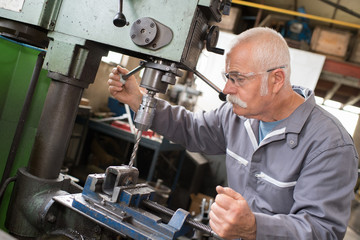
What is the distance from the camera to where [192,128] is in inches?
49.6

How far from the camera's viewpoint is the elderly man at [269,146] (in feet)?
2.50

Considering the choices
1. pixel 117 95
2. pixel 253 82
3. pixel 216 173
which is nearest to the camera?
pixel 253 82

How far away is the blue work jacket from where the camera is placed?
2.68 feet

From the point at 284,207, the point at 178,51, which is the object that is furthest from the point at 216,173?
the point at 178,51

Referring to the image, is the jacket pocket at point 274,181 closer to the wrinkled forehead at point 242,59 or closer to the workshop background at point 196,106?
the wrinkled forehead at point 242,59

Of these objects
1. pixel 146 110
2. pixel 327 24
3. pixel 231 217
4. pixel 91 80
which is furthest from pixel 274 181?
pixel 327 24

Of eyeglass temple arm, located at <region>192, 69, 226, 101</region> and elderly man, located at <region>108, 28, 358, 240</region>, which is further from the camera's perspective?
eyeglass temple arm, located at <region>192, 69, 226, 101</region>

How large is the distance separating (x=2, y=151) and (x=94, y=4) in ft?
2.59

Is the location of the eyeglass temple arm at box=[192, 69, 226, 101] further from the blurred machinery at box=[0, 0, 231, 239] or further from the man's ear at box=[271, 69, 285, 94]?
the man's ear at box=[271, 69, 285, 94]

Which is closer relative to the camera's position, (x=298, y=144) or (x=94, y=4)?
(x=94, y=4)

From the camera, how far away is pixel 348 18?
441 centimetres

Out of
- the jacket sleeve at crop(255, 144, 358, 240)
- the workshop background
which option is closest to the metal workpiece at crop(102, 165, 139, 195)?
the jacket sleeve at crop(255, 144, 358, 240)

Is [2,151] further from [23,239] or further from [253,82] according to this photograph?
[253,82]

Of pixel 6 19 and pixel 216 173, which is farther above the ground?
pixel 6 19
